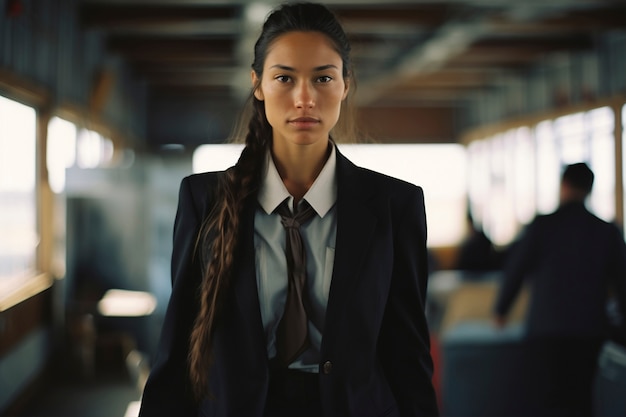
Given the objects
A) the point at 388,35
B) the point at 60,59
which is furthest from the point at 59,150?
the point at 388,35

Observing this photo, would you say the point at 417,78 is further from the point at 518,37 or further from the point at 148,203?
the point at 148,203

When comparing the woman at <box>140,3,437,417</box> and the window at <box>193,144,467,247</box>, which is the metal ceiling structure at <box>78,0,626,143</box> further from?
the woman at <box>140,3,437,417</box>

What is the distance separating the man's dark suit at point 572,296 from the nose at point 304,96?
2.67 metres

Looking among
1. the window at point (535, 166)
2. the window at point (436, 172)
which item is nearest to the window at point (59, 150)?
the window at point (535, 166)

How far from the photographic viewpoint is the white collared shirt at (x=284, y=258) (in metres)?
1.35

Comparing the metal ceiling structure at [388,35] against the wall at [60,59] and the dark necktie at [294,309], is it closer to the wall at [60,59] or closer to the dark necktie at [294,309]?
the wall at [60,59]

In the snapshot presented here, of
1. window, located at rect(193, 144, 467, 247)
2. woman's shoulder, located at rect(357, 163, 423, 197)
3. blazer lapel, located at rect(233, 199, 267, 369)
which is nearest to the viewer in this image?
blazer lapel, located at rect(233, 199, 267, 369)

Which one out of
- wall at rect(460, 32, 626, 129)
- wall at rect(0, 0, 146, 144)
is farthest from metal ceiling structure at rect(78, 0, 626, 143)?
wall at rect(0, 0, 146, 144)

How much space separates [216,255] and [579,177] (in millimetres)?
2780

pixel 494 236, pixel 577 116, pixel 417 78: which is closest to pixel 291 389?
pixel 577 116

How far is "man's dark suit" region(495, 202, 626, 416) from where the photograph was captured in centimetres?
362

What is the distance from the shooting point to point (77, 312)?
6.54 meters

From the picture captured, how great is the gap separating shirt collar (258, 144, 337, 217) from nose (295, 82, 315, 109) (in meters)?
0.16

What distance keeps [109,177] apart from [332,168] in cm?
550
